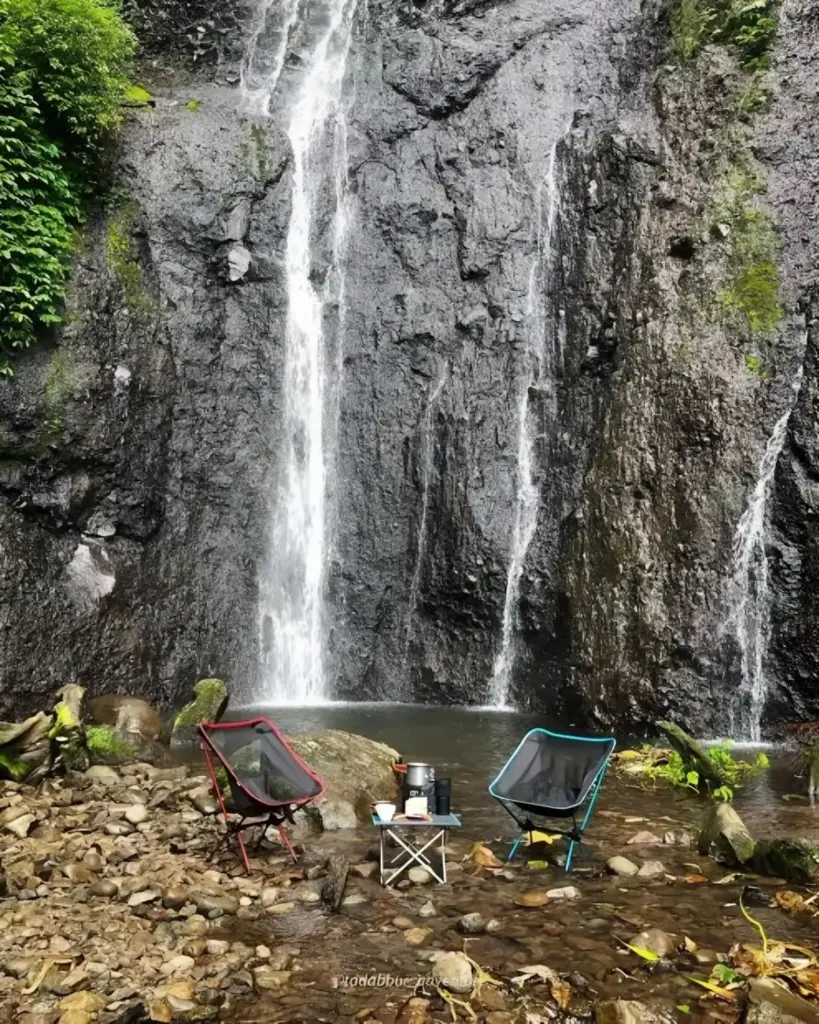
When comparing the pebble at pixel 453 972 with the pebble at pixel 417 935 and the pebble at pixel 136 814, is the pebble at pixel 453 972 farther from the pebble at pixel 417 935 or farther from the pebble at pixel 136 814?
the pebble at pixel 136 814

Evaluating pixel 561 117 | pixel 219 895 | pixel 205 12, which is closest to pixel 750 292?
pixel 561 117

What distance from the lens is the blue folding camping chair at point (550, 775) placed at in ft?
17.5

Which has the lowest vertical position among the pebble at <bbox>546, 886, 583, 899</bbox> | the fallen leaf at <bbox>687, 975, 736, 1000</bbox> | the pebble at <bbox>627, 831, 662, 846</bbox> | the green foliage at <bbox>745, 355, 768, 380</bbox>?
the pebble at <bbox>546, 886, 583, 899</bbox>

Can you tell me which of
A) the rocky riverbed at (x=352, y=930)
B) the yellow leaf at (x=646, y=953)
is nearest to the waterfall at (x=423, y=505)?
the rocky riverbed at (x=352, y=930)

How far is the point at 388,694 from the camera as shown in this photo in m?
13.1

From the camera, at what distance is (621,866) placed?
5.04 meters

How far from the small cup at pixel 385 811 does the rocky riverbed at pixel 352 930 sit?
1.26ft

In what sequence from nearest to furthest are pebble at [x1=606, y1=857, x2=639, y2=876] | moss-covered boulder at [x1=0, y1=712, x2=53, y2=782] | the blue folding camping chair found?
1. pebble at [x1=606, y1=857, x2=639, y2=876]
2. the blue folding camping chair
3. moss-covered boulder at [x1=0, y1=712, x2=53, y2=782]

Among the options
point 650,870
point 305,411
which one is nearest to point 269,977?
point 650,870

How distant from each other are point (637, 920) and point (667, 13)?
15.4 meters

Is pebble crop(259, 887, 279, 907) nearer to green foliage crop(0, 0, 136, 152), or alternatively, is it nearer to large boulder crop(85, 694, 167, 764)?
large boulder crop(85, 694, 167, 764)

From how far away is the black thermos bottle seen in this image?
5.20m

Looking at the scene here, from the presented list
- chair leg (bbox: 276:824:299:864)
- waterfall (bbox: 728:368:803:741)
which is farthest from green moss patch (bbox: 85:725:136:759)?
waterfall (bbox: 728:368:803:741)

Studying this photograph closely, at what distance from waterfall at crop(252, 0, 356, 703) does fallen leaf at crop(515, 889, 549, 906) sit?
8711mm
